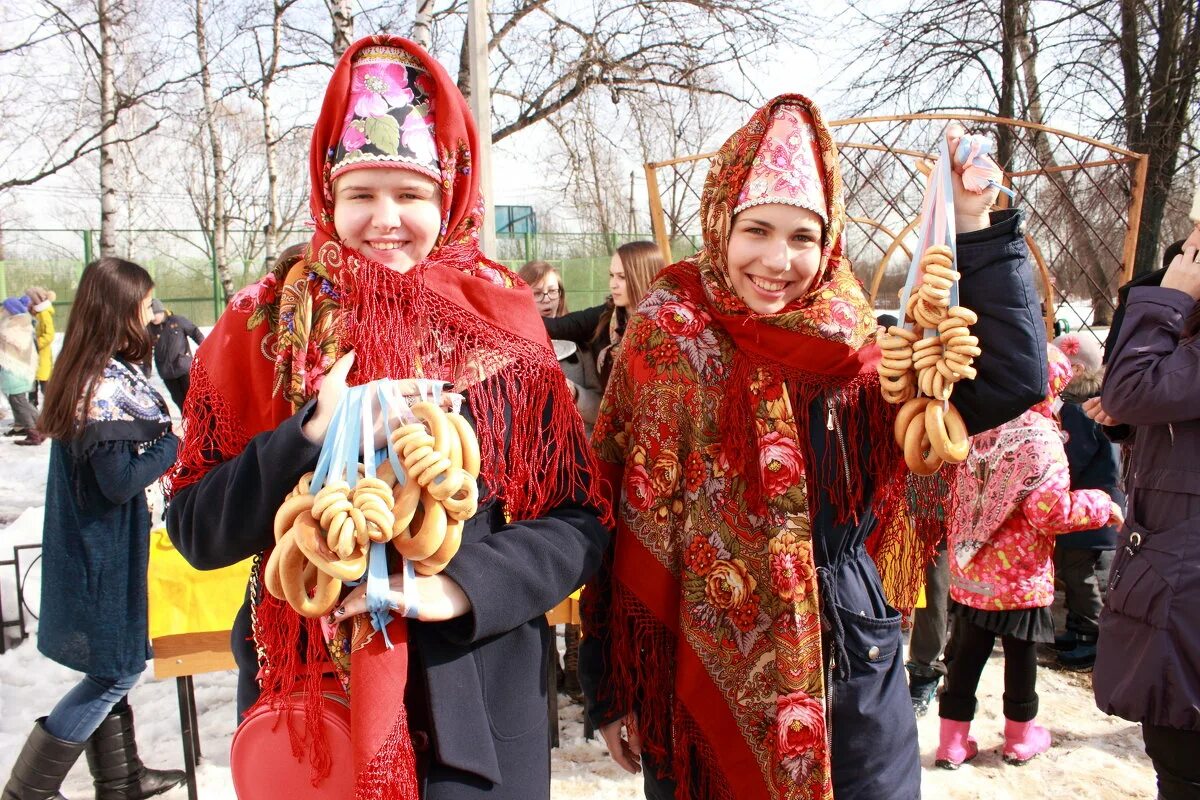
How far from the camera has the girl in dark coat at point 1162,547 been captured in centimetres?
189

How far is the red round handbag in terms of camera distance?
126 cm

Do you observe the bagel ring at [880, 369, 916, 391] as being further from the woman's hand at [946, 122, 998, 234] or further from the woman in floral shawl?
the woman's hand at [946, 122, 998, 234]

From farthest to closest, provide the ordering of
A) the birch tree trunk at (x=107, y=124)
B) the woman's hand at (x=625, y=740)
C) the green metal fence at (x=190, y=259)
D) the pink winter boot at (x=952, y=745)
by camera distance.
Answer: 1. the green metal fence at (x=190, y=259)
2. the birch tree trunk at (x=107, y=124)
3. the pink winter boot at (x=952, y=745)
4. the woman's hand at (x=625, y=740)

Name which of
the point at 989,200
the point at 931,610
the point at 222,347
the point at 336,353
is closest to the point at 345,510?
the point at 336,353

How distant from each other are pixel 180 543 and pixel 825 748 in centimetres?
118

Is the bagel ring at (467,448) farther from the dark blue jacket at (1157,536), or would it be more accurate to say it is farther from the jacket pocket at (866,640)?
the dark blue jacket at (1157,536)

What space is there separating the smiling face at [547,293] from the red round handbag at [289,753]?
378 centimetres

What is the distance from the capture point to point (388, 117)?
1.38 m

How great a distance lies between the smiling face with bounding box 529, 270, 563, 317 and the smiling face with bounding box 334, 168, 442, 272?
3506 millimetres

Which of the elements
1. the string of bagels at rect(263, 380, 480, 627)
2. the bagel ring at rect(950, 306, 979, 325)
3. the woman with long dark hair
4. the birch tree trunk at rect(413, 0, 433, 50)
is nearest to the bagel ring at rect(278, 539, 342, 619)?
the string of bagels at rect(263, 380, 480, 627)

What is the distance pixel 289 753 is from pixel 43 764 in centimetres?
194

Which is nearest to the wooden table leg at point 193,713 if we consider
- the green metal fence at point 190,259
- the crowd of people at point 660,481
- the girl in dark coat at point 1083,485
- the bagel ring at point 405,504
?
the crowd of people at point 660,481

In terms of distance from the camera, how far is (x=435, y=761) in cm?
131

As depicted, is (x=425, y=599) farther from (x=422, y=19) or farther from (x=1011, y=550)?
(x=422, y=19)
